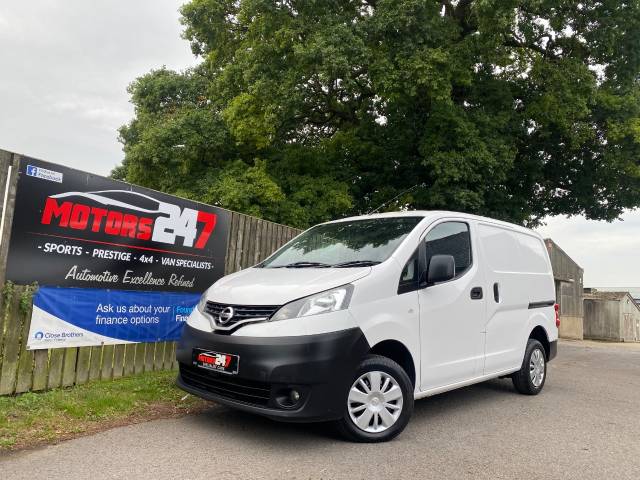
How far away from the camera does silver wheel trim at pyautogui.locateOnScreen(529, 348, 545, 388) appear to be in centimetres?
658

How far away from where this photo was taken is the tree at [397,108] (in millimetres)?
14703

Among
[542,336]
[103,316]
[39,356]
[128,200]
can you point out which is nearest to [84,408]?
[39,356]

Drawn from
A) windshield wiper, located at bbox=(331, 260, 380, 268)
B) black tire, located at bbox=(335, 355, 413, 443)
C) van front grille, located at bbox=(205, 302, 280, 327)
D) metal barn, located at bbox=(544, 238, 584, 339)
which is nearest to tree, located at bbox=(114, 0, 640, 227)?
metal barn, located at bbox=(544, 238, 584, 339)

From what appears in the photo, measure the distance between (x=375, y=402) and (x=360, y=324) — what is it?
2.26 ft

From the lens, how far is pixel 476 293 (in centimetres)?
546

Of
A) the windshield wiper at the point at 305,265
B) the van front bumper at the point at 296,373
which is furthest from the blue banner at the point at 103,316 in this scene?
the van front bumper at the point at 296,373

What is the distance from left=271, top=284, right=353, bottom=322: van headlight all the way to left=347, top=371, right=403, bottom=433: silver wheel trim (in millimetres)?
636

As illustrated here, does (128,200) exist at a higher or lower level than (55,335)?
higher

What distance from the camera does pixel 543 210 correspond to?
73.3 feet

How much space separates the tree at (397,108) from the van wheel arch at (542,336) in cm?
907

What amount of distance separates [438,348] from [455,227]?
142cm

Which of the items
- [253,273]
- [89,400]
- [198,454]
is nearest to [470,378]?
[253,273]

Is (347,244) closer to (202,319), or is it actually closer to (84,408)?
(202,319)

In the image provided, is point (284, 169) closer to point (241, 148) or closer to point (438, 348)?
point (241, 148)
